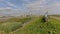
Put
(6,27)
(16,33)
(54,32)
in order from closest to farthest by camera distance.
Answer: (16,33) → (54,32) → (6,27)

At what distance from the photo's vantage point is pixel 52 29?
56.1 ft

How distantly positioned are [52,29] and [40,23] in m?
2.38

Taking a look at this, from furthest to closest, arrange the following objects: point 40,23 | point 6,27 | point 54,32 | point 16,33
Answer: point 40,23, point 6,27, point 54,32, point 16,33

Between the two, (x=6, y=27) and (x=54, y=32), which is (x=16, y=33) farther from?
(x=54, y=32)

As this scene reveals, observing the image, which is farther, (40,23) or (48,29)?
(40,23)

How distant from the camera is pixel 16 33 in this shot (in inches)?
599

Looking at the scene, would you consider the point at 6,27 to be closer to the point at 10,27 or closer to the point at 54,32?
the point at 10,27

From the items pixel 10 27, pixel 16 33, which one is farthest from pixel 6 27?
pixel 16 33

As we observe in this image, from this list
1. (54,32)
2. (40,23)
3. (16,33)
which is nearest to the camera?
(16,33)

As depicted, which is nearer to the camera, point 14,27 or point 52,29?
point 52,29

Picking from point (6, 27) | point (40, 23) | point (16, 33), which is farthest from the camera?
point (40, 23)

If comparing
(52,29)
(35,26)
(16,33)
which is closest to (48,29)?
(52,29)

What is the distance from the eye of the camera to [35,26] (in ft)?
58.6

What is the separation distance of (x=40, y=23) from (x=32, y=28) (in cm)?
217
